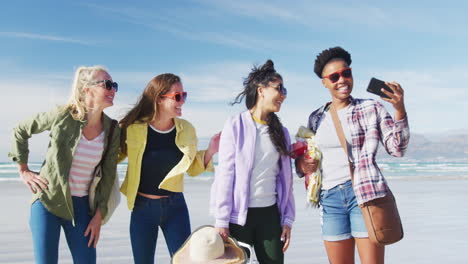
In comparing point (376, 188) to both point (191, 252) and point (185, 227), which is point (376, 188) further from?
point (185, 227)

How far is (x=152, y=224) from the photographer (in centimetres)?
346

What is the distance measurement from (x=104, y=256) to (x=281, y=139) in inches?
161

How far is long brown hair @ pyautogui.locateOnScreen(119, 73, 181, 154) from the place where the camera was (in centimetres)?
361

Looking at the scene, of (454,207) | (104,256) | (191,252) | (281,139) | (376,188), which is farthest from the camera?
(454,207)

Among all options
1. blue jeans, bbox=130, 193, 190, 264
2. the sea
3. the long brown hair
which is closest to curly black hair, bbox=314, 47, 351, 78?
the long brown hair

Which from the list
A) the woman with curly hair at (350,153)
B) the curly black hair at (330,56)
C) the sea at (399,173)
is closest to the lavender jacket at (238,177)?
the woman with curly hair at (350,153)

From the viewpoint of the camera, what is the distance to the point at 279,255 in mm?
3123

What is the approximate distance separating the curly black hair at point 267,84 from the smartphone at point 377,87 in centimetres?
67

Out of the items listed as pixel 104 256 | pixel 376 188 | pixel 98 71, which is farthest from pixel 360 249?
pixel 104 256

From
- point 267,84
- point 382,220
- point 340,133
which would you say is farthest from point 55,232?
point 382,220

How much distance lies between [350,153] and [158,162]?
1588 mm

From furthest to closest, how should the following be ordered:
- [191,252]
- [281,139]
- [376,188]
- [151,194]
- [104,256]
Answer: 1. [104,256]
2. [151,194]
3. [281,139]
4. [376,188]
5. [191,252]

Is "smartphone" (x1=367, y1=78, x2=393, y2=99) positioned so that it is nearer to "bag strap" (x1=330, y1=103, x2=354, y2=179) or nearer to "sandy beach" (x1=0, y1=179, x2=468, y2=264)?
"bag strap" (x1=330, y1=103, x2=354, y2=179)

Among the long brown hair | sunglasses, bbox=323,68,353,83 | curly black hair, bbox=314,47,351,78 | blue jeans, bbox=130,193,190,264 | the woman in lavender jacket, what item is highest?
curly black hair, bbox=314,47,351,78
